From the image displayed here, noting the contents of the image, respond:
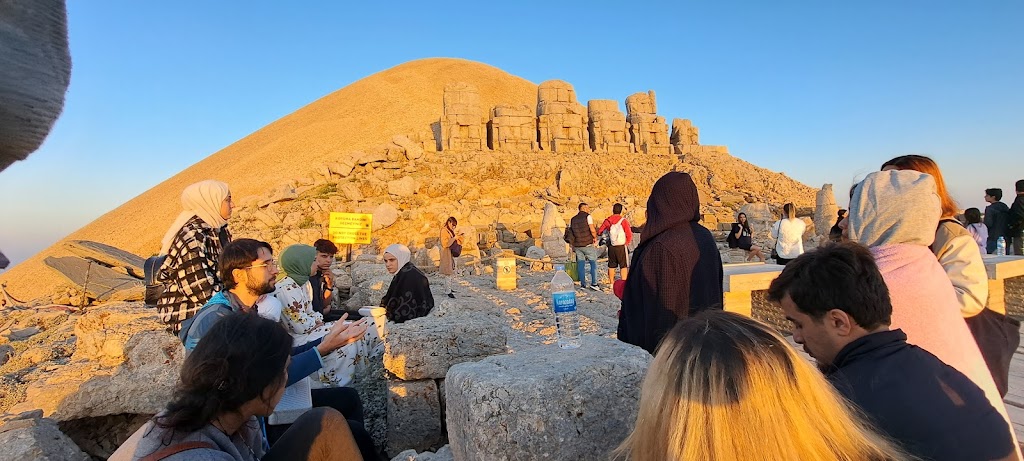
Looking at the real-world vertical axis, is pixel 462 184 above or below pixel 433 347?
above

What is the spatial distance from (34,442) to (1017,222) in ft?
40.9

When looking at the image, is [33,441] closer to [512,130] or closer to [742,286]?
[742,286]

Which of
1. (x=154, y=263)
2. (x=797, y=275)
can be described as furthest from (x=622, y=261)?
(x=797, y=275)

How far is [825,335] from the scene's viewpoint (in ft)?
5.88

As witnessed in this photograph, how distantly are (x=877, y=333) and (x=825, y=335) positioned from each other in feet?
0.49

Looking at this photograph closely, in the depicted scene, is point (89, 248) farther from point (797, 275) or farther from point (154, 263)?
point (797, 275)

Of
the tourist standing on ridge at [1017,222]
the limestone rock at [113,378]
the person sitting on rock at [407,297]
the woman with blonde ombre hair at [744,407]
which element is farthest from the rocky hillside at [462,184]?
the woman with blonde ombre hair at [744,407]

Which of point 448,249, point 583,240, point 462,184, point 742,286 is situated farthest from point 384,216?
point 742,286

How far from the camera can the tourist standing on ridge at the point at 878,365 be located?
4.87ft

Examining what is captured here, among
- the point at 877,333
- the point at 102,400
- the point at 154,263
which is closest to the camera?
the point at 877,333

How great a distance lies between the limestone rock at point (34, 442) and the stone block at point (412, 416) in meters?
2.07

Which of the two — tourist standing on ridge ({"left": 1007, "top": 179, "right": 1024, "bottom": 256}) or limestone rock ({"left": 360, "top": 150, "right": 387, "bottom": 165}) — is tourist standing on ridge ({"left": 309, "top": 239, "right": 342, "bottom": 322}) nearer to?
tourist standing on ridge ({"left": 1007, "top": 179, "right": 1024, "bottom": 256})

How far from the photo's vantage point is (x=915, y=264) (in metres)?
2.17

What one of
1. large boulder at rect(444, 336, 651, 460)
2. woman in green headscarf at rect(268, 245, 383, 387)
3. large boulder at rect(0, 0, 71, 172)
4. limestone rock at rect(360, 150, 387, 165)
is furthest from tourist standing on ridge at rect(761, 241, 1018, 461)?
limestone rock at rect(360, 150, 387, 165)
